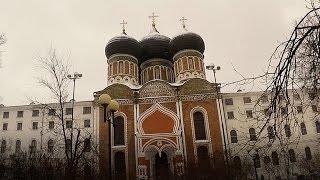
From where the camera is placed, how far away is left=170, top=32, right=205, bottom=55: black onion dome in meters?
36.6

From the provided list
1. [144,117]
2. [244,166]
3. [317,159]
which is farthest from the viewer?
[317,159]

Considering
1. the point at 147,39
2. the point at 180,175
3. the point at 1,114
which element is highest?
the point at 147,39

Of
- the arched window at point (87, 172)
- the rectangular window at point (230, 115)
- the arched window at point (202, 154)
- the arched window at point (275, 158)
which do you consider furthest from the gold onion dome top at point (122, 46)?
the arched window at point (275, 158)

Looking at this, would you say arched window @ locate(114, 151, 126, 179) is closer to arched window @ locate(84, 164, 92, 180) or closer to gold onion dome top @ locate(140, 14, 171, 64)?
arched window @ locate(84, 164, 92, 180)

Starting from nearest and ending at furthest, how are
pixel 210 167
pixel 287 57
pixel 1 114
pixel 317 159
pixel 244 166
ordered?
1. pixel 287 57
2. pixel 210 167
3. pixel 244 166
4. pixel 317 159
5. pixel 1 114

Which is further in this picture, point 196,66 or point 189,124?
point 196,66

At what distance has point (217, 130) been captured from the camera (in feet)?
103

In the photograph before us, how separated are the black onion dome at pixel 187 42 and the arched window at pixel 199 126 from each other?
7.41 metres

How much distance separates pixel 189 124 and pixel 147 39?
12.2 m

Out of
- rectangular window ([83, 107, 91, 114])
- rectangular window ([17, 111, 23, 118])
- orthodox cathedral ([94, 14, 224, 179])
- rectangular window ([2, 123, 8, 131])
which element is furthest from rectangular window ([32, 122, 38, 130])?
orthodox cathedral ([94, 14, 224, 179])

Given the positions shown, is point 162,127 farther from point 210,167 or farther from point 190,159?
point 210,167

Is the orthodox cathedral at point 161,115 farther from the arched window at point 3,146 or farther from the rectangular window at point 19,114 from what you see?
the arched window at point 3,146

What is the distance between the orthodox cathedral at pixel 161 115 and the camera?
29734 mm

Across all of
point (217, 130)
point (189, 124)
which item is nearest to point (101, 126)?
point (189, 124)
